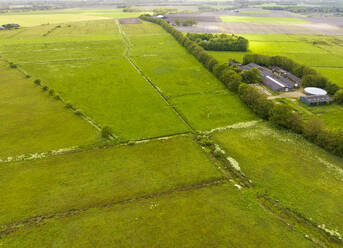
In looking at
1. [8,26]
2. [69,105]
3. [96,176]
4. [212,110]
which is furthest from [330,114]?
[8,26]

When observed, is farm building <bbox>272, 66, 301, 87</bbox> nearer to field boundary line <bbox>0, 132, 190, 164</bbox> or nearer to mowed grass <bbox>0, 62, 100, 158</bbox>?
field boundary line <bbox>0, 132, 190, 164</bbox>

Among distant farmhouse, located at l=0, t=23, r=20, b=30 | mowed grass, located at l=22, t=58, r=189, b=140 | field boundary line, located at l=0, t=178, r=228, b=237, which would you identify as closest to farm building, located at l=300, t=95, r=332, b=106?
mowed grass, located at l=22, t=58, r=189, b=140

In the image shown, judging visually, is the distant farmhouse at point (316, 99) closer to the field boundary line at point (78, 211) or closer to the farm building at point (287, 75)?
the farm building at point (287, 75)

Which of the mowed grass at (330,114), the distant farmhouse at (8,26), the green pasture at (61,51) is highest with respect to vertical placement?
the distant farmhouse at (8,26)

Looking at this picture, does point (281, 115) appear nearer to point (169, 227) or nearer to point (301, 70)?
point (169, 227)

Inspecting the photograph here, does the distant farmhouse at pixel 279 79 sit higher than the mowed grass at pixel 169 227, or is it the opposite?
the distant farmhouse at pixel 279 79

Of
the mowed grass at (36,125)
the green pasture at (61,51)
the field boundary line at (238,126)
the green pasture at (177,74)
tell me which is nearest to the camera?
the mowed grass at (36,125)

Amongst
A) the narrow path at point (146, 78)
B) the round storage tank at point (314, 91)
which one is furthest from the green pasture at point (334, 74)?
the narrow path at point (146, 78)
